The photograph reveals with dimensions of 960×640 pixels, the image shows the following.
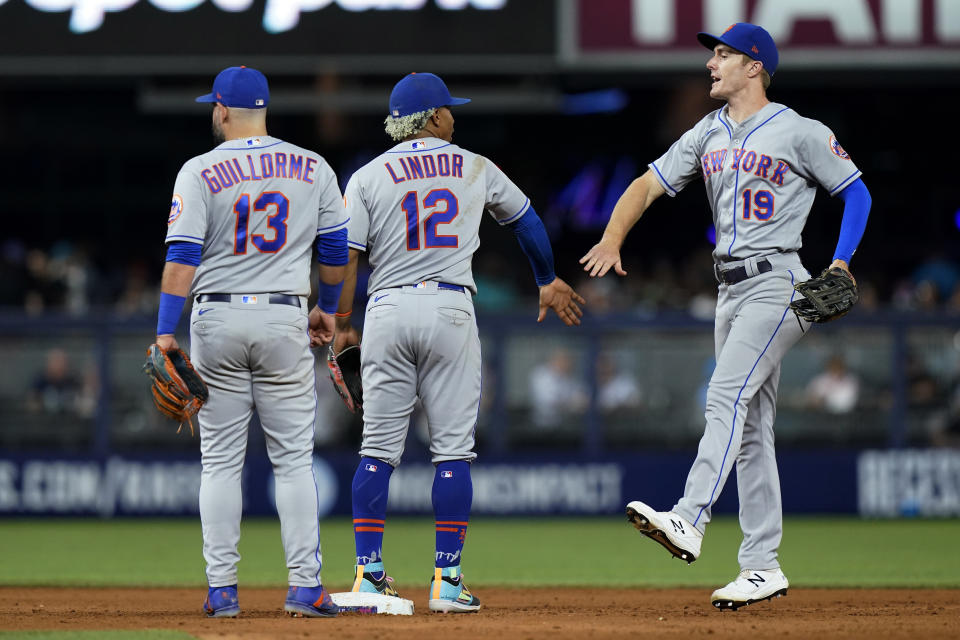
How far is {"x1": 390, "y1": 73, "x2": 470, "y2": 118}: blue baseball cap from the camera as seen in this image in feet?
19.6

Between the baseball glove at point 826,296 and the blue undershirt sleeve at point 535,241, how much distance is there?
3.72 feet

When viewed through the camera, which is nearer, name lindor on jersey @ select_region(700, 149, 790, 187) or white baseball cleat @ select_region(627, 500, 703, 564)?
white baseball cleat @ select_region(627, 500, 703, 564)

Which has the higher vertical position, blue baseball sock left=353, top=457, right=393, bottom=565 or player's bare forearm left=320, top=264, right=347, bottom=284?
player's bare forearm left=320, top=264, right=347, bottom=284

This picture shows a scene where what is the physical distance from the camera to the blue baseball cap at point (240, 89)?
18.6 ft

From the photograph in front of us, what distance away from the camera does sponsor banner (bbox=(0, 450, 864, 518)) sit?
41.4ft

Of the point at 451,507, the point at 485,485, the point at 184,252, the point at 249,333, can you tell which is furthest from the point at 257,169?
the point at 485,485

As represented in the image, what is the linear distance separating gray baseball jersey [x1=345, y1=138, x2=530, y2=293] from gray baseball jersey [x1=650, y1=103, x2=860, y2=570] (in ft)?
3.41

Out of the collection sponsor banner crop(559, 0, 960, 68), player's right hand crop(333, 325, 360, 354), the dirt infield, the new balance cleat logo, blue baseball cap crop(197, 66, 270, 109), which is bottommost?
the dirt infield

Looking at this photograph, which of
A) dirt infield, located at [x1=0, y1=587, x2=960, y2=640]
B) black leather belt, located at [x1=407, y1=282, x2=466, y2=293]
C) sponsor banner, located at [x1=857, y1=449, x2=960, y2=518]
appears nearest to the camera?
dirt infield, located at [x1=0, y1=587, x2=960, y2=640]

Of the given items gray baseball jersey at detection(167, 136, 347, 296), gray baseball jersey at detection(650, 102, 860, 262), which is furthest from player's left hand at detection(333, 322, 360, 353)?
gray baseball jersey at detection(650, 102, 860, 262)

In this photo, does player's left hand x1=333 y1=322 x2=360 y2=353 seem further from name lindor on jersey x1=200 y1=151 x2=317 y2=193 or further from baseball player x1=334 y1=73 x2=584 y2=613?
name lindor on jersey x1=200 y1=151 x2=317 y2=193

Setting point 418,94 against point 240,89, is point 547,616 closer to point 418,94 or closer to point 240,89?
point 418,94

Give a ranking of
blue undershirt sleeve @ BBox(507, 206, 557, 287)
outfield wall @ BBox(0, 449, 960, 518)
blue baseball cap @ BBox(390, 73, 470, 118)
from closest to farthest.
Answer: blue baseball cap @ BBox(390, 73, 470, 118)
blue undershirt sleeve @ BBox(507, 206, 557, 287)
outfield wall @ BBox(0, 449, 960, 518)

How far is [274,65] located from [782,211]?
7.87 meters
